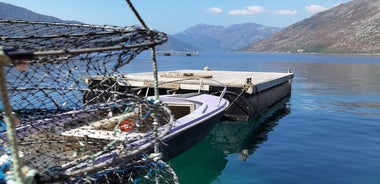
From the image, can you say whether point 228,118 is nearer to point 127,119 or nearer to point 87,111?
point 127,119

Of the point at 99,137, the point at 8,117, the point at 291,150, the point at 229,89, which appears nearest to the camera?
Answer: the point at 8,117

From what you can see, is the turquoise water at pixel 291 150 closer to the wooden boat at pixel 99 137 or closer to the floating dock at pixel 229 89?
the floating dock at pixel 229 89

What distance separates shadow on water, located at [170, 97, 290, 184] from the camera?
31.7 ft

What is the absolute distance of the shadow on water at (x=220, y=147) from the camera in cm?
966

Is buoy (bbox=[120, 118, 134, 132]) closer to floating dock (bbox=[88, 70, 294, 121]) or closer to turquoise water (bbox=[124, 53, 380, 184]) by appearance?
turquoise water (bbox=[124, 53, 380, 184])

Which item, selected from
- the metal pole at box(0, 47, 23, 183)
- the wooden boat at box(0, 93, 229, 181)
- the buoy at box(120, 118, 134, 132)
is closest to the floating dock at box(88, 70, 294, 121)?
the wooden boat at box(0, 93, 229, 181)

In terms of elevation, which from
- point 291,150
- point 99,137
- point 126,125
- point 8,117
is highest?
point 8,117

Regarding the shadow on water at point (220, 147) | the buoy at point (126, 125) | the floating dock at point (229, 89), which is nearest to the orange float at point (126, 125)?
the buoy at point (126, 125)

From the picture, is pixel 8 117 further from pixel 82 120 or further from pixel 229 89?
pixel 229 89

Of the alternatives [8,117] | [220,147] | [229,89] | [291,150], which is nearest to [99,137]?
[8,117]

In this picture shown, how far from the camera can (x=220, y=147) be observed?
1226cm

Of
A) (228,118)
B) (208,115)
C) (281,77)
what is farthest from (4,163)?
(281,77)

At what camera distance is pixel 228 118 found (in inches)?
588

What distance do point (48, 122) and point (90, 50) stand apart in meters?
3.47
